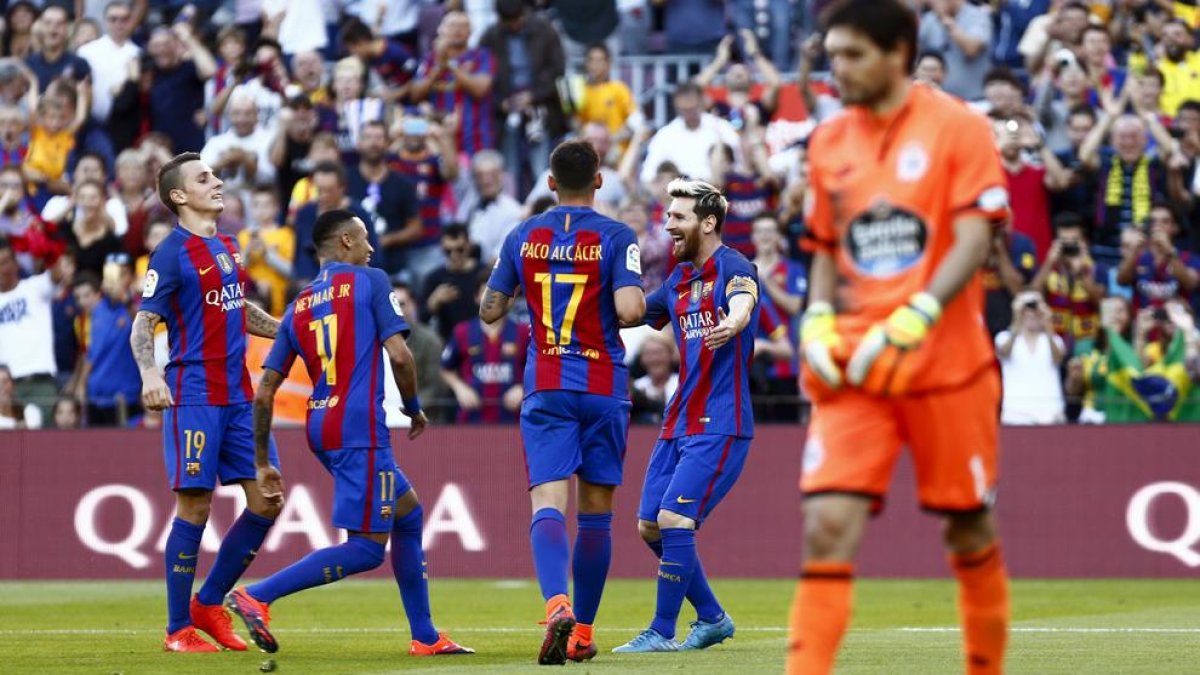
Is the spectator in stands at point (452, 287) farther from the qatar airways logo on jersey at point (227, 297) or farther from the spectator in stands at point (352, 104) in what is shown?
the qatar airways logo on jersey at point (227, 297)

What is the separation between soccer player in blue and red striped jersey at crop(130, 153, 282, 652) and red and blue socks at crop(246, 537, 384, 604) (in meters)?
0.70

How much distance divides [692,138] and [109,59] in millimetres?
6363

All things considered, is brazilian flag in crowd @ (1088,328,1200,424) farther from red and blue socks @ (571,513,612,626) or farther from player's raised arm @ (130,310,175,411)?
player's raised arm @ (130,310,175,411)

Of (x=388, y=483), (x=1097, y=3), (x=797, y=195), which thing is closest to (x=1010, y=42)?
(x=1097, y=3)

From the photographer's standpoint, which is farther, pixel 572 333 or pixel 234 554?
pixel 234 554

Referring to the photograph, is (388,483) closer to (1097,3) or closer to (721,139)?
(721,139)

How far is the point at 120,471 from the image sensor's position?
1745 centimetres

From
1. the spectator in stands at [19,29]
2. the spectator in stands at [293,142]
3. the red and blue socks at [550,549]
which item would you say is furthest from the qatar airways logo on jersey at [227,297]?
the spectator in stands at [19,29]

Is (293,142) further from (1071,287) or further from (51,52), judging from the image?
(1071,287)

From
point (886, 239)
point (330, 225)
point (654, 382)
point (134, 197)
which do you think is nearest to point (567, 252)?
point (330, 225)

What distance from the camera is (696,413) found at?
1047cm

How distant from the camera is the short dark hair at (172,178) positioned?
1057 centimetres

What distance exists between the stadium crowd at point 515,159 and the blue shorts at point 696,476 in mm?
6085

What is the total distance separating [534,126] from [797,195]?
310cm
